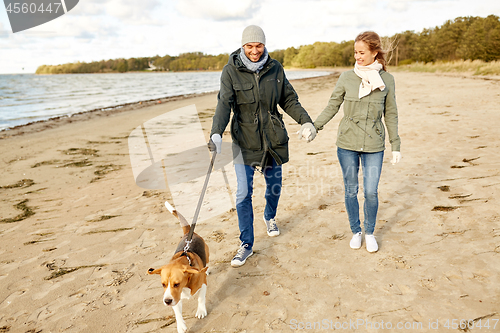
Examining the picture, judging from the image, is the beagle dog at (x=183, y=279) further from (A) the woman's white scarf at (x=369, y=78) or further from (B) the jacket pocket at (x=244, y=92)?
(A) the woman's white scarf at (x=369, y=78)

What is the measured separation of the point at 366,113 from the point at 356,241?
1.55 metres

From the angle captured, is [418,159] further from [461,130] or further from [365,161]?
[365,161]

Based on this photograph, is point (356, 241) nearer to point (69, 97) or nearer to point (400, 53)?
point (69, 97)

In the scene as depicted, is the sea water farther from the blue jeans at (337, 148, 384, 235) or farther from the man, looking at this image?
the blue jeans at (337, 148, 384, 235)

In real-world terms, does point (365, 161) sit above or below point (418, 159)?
above

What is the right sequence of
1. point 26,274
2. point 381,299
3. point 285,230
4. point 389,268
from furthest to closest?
point 285,230, point 26,274, point 389,268, point 381,299

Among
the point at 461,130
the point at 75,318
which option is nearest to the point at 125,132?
the point at 75,318

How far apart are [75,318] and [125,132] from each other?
1071cm

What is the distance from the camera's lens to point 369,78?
124 inches

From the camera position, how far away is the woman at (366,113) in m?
3.18

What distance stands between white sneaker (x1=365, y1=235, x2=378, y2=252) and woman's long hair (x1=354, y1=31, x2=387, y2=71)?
6.53 feet

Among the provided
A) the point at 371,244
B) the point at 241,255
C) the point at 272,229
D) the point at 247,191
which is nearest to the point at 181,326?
the point at 241,255

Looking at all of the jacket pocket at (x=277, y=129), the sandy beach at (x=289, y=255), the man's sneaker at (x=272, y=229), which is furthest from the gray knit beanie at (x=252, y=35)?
the sandy beach at (x=289, y=255)

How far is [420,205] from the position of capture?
461 centimetres
